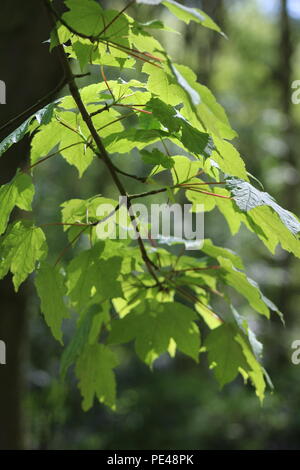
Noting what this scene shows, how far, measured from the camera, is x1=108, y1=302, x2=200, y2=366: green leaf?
3.90ft

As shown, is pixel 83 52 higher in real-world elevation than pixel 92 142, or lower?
higher

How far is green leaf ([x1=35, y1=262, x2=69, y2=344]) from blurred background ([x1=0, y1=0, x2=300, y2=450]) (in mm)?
386

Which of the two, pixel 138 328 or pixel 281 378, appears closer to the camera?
pixel 138 328

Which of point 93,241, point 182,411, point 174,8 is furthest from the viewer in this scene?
point 182,411

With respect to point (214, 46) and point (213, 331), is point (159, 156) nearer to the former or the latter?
point (213, 331)

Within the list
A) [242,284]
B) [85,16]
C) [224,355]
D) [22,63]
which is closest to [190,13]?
[85,16]

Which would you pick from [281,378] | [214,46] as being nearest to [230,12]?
[214,46]

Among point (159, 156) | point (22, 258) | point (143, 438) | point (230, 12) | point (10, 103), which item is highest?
point (230, 12)

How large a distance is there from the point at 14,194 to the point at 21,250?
0.11 meters

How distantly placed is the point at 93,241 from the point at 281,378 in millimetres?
7338

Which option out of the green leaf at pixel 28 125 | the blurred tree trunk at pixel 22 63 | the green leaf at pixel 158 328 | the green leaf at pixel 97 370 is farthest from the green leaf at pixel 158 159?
the blurred tree trunk at pixel 22 63

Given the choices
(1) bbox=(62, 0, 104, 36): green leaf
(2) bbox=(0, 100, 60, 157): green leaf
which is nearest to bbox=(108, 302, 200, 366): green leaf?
(2) bbox=(0, 100, 60, 157): green leaf

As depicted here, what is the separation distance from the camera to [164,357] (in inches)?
317

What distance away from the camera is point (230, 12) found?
13852 mm
